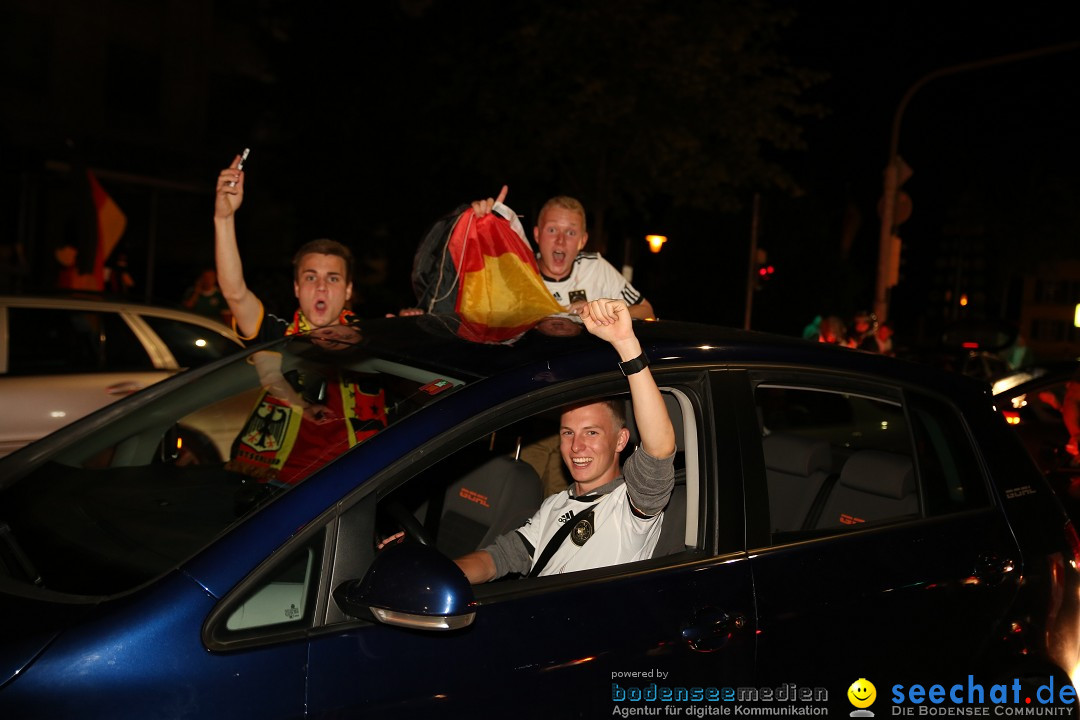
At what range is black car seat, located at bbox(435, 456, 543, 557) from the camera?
3148 mm

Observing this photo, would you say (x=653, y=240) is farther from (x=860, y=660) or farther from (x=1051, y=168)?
(x=1051, y=168)

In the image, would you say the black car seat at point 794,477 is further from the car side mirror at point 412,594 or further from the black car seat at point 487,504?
the car side mirror at point 412,594

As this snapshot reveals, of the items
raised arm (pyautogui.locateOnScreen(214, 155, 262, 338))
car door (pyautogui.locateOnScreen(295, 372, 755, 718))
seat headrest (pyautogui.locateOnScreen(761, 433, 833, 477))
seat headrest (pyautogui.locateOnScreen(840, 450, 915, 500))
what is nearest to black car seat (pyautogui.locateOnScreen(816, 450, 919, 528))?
seat headrest (pyautogui.locateOnScreen(840, 450, 915, 500))

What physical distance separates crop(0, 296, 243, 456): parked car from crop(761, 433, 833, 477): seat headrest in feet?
12.2

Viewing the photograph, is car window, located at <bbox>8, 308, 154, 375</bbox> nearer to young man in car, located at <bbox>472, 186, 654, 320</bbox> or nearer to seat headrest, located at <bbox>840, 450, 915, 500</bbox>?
young man in car, located at <bbox>472, 186, 654, 320</bbox>

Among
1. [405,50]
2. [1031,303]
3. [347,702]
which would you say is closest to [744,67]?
[405,50]

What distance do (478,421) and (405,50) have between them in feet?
84.3

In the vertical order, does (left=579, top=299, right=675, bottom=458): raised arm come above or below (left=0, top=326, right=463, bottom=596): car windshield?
above

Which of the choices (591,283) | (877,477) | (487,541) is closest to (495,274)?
(487,541)

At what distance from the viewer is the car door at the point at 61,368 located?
623 centimetres

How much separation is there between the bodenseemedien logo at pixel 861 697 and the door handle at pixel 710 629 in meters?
0.40

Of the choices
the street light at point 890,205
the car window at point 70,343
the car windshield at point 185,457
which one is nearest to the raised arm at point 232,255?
the car windshield at point 185,457

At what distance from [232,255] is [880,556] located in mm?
2670

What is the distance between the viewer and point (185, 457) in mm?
3348
